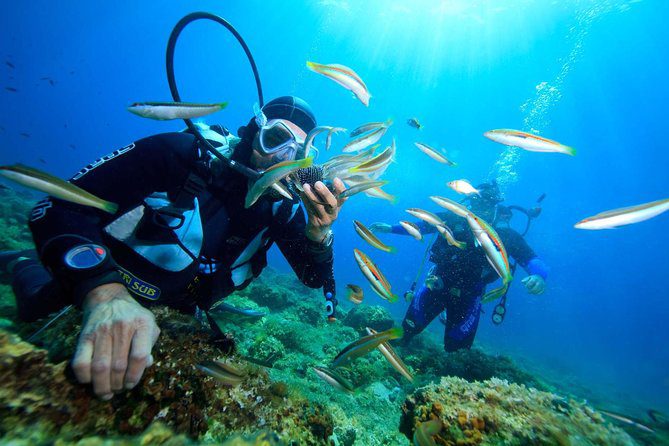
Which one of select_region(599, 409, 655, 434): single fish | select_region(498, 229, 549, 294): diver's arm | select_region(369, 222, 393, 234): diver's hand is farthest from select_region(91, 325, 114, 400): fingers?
select_region(498, 229, 549, 294): diver's arm

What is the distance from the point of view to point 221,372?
176 centimetres

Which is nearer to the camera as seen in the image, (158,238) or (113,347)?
(113,347)

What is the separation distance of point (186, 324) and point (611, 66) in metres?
74.8

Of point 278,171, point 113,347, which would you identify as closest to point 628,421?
point 278,171

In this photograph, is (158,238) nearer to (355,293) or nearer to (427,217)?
(355,293)

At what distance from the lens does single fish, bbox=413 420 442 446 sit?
1967 millimetres

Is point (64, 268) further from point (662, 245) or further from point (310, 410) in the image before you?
point (662, 245)

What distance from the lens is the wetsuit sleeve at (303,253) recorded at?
3.44 meters

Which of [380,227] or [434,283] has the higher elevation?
[380,227]

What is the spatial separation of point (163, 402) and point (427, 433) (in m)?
1.94

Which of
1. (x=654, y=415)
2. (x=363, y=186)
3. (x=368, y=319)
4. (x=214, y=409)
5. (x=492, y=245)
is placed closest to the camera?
(x=214, y=409)

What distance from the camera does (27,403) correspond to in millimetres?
1013

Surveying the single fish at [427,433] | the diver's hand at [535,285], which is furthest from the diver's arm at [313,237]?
the diver's hand at [535,285]

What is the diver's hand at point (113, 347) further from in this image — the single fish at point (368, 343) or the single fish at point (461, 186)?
the single fish at point (461, 186)
